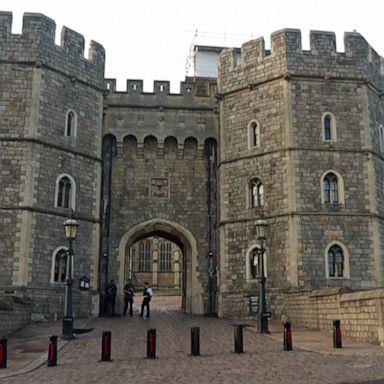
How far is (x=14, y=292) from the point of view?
19266mm

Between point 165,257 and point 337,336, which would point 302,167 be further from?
point 165,257

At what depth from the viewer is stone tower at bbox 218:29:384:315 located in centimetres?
2062

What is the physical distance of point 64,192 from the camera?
2173 cm

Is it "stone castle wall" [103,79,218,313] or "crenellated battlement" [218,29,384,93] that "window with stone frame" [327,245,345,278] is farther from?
"crenellated battlement" [218,29,384,93]

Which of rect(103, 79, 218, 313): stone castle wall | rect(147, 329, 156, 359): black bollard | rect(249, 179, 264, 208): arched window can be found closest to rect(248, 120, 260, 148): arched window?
rect(249, 179, 264, 208): arched window

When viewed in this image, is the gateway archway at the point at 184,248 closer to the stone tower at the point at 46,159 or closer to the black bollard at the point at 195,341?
the stone tower at the point at 46,159

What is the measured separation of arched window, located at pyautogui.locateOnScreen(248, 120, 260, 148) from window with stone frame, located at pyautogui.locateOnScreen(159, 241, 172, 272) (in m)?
31.9

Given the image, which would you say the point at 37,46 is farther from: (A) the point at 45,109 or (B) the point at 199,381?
(B) the point at 199,381

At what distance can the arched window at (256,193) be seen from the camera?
21969mm

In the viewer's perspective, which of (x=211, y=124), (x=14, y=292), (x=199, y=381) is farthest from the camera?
(x=211, y=124)

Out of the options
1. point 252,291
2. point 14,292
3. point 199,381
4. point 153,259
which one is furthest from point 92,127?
point 153,259

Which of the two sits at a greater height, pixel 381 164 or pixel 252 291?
pixel 381 164

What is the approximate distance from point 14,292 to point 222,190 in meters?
8.78

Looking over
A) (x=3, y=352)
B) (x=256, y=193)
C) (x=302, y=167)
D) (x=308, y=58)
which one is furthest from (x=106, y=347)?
(x=308, y=58)
